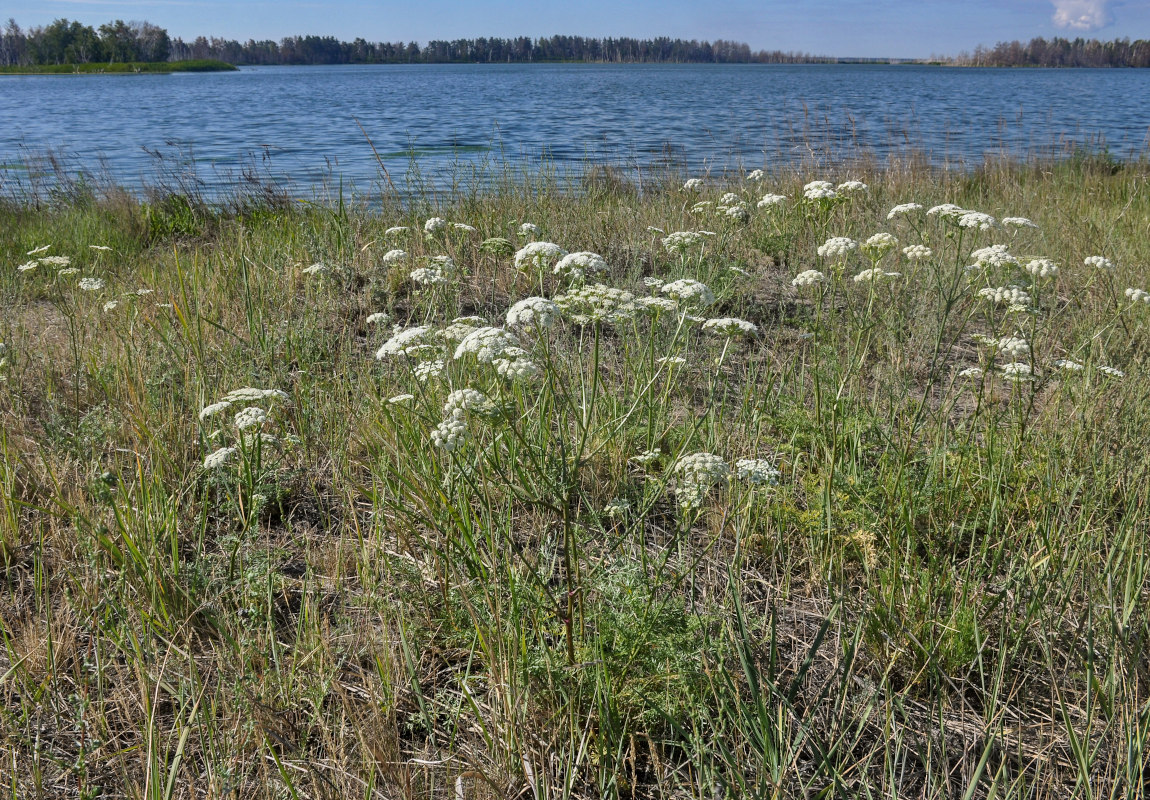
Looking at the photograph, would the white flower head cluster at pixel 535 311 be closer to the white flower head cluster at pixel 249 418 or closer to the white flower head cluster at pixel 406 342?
the white flower head cluster at pixel 406 342

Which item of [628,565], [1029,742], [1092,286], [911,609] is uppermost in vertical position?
[1092,286]

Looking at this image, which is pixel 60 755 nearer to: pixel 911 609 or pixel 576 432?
pixel 576 432

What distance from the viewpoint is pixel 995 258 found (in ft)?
9.05

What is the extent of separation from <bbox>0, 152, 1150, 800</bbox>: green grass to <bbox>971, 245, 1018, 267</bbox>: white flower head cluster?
10.5 inches

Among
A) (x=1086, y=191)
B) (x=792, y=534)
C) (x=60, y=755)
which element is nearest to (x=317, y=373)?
(x=60, y=755)

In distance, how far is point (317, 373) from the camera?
4133 mm

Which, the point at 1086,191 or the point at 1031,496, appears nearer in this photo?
the point at 1031,496

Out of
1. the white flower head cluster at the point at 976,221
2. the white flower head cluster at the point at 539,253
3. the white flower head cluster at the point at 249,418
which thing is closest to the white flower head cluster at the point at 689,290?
the white flower head cluster at the point at 539,253

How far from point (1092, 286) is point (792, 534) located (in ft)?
13.1

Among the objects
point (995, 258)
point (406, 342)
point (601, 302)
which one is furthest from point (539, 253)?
point (995, 258)

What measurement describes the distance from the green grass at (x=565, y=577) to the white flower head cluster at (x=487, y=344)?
0.08 meters

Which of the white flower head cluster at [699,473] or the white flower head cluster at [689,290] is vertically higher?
the white flower head cluster at [689,290]

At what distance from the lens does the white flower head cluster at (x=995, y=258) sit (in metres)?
2.77

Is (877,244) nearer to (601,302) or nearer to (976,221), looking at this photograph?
(976,221)
